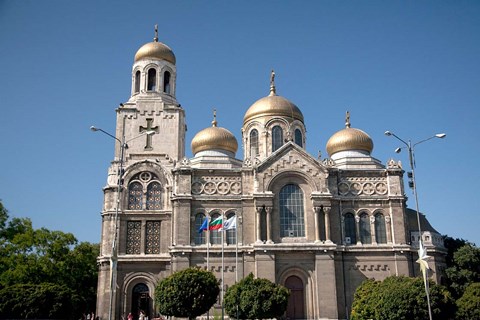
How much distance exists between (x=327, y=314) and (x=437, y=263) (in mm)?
11219

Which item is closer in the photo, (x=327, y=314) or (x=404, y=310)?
(x=404, y=310)

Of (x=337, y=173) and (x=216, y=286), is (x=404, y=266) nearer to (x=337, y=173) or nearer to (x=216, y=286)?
(x=337, y=173)

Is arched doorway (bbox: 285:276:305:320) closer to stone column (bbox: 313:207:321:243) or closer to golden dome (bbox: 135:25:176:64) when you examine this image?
stone column (bbox: 313:207:321:243)

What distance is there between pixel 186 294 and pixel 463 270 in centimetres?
2521

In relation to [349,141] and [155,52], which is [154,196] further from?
[349,141]

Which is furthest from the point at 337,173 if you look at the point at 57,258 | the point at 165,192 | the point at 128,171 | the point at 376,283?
the point at 57,258

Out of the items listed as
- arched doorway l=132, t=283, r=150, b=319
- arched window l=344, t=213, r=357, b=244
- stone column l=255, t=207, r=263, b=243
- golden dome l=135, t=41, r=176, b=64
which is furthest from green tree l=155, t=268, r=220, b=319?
golden dome l=135, t=41, r=176, b=64

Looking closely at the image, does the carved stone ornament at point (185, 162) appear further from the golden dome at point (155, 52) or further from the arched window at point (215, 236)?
the golden dome at point (155, 52)

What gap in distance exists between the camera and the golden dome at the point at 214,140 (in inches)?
1918

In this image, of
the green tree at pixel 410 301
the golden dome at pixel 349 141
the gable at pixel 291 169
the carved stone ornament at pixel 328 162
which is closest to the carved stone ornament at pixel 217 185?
the gable at pixel 291 169

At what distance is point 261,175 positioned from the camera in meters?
44.1

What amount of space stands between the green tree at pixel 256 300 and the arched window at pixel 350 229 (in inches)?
426

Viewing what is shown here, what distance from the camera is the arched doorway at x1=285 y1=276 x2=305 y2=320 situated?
4197cm

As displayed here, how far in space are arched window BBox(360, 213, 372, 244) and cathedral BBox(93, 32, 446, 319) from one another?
0.29 feet
